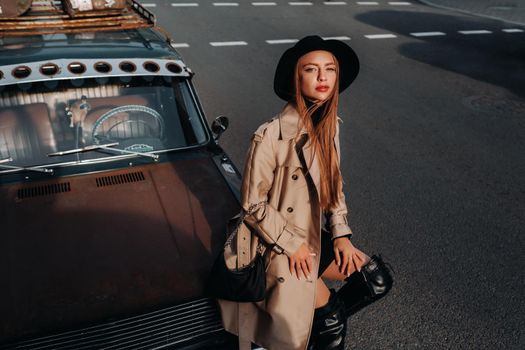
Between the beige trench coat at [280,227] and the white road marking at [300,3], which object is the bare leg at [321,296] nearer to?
the beige trench coat at [280,227]

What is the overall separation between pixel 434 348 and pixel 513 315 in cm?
95

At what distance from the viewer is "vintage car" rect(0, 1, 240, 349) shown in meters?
2.53

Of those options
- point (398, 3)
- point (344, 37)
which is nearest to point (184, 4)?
point (344, 37)

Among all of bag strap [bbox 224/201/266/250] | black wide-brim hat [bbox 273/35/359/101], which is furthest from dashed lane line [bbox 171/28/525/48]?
bag strap [bbox 224/201/266/250]

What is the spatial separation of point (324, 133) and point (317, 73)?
1.15ft

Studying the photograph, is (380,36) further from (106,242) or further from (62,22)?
(106,242)

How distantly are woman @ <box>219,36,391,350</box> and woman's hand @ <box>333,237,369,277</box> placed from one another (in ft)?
0.61

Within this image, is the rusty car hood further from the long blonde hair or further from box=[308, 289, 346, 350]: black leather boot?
the long blonde hair

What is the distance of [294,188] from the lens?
8.64 feet

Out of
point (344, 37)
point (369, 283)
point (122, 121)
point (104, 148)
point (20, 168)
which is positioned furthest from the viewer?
point (344, 37)

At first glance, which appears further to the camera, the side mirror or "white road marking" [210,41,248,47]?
"white road marking" [210,41,248,47]

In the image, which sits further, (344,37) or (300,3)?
(300,3)

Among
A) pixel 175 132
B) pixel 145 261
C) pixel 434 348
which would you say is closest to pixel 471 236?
pixel 434 348

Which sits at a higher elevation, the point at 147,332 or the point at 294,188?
the point at 294,188
